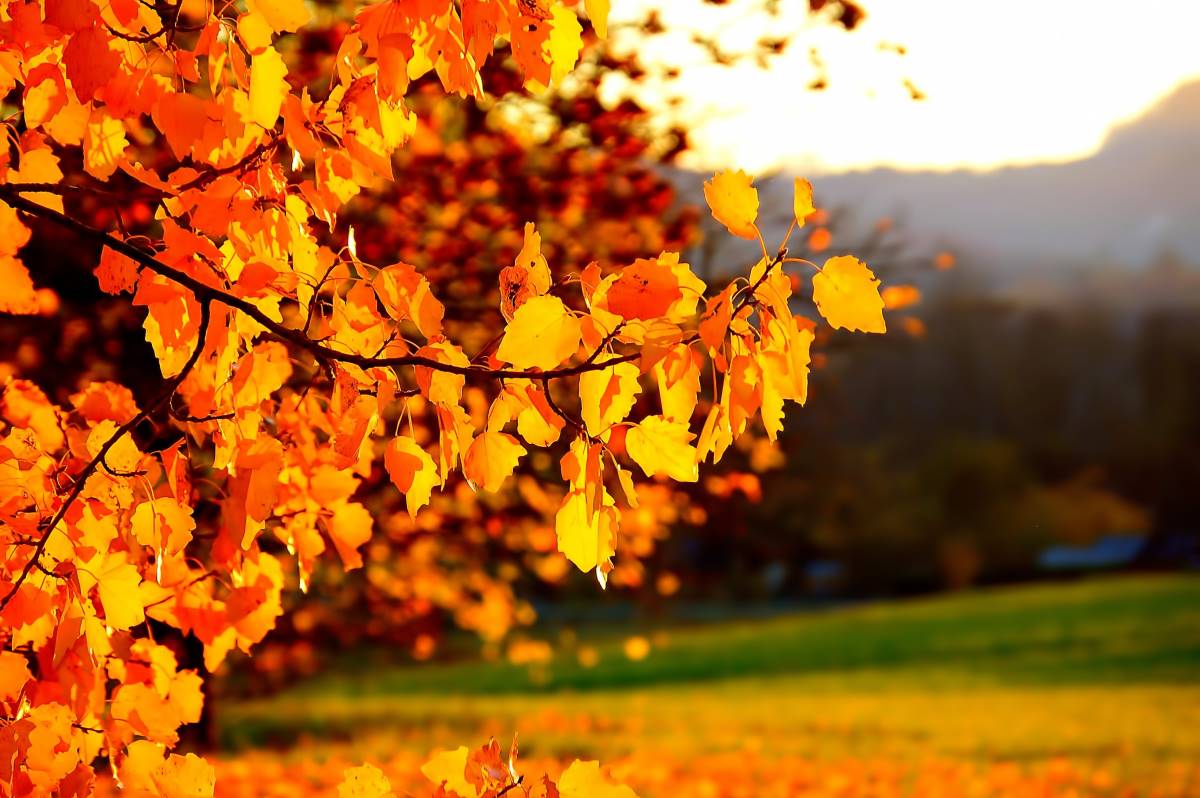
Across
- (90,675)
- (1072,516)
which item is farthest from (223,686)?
(1072,516)

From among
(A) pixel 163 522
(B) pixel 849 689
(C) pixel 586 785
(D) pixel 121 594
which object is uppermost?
(A) pixel 163 522

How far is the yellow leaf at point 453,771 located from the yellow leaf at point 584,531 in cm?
41

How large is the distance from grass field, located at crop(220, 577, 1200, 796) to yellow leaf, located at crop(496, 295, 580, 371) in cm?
562

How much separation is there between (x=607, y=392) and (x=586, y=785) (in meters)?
0.59

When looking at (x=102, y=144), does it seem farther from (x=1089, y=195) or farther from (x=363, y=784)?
(x=1089, y=195)

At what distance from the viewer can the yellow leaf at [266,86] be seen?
6.14 ft

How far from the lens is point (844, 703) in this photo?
44.9 feet

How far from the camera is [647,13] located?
5.52 meters

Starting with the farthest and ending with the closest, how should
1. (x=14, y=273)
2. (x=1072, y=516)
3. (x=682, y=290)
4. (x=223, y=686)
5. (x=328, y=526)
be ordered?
(x=1072, y=516), (x=223, y=686), (x=328, y=526), (x=14, y=273), (x=682, y=290)

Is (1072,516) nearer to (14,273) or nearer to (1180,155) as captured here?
(14,273)

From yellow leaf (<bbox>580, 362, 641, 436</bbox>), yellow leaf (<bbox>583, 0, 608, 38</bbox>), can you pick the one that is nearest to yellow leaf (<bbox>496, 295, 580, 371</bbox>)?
yellow leaf (<bbox>580, 362, 641, 436</bbox>)

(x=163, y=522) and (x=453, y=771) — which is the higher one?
(x=163, y=522)

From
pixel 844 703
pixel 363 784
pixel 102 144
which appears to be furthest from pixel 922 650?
pixel 102 144

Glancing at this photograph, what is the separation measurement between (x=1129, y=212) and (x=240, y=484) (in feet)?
270
